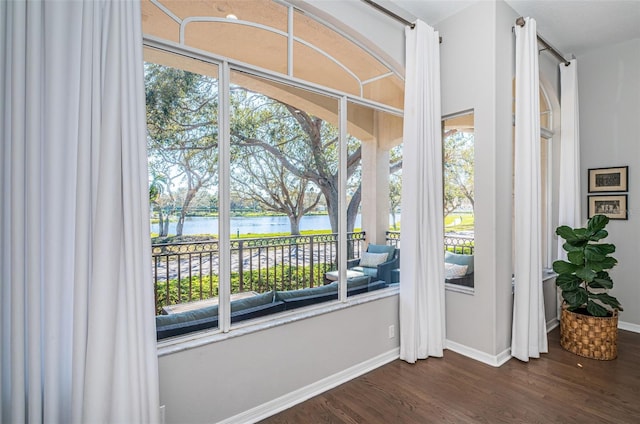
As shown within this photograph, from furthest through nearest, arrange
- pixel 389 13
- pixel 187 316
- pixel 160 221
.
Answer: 1. pixel 389 13
2. pixel 187 316
3. pixel 160 221

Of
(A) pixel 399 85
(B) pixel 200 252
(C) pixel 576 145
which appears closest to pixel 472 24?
(A) pixel 399 85

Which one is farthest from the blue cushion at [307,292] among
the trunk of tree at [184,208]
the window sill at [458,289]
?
the window sill at [458,289]

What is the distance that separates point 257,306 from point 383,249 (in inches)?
53.9

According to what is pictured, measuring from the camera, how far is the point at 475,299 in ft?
9.84

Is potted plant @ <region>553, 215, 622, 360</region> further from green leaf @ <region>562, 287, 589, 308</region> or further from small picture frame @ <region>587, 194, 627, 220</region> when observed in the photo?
small picture frame @ <region>587, 194, 627, 220</region>

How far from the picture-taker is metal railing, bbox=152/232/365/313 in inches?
76.2

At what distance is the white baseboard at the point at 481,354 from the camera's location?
2863 mm

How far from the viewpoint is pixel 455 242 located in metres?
3.25

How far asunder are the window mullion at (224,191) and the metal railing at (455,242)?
1612 millimetres

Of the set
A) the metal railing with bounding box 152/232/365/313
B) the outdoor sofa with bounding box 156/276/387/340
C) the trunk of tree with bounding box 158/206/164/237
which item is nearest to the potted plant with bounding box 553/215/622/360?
the outdoor sofa with bounding box 156/276/387/340

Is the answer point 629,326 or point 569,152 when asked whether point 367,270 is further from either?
point 629,326

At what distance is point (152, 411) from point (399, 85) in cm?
317

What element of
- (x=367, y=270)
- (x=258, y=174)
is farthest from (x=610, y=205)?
(x=258, y=174)

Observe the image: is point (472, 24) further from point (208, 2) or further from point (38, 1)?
point (38, 1)
